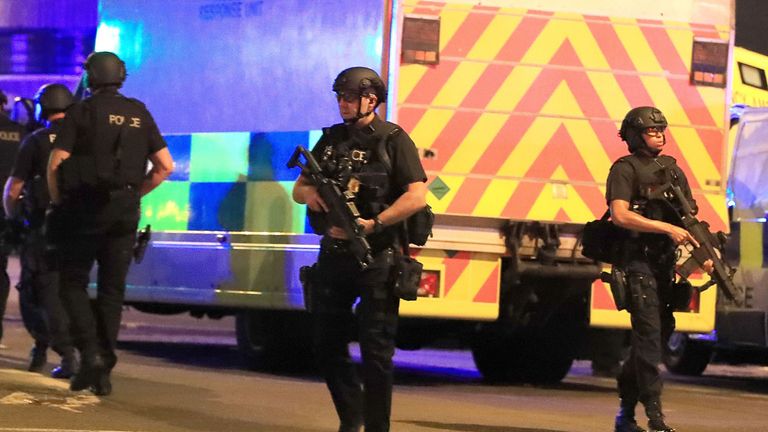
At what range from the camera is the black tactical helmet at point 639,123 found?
328 inches

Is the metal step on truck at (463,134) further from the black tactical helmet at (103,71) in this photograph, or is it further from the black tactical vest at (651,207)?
the black tactical vest at (651,207)

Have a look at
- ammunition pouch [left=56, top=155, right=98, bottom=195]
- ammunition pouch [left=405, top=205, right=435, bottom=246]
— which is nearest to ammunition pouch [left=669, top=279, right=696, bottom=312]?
ammunition pouch [left=405, top=205, right=435, bottom=246]

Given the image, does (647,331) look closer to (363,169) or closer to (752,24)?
(363,169)

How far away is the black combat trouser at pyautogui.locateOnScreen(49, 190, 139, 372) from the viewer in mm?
8836

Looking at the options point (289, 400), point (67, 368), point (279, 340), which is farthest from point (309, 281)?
point (279, 340)

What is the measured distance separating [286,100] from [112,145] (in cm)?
247

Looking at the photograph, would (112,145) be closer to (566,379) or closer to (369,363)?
(369,363)

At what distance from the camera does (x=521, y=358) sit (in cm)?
1240

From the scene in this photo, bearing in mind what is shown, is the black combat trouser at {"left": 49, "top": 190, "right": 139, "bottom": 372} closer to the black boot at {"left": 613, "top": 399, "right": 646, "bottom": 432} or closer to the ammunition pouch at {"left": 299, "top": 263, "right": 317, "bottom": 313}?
the ammunition pouch at {"left": 299, "top": 263, "right": 317, "bottom": 313}

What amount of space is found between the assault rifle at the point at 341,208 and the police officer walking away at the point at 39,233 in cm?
297

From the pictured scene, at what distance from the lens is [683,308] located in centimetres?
842

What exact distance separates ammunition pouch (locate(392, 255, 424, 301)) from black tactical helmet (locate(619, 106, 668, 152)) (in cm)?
181

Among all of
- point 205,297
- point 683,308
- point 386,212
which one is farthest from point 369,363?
point 205,297

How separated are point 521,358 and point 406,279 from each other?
552 cm
